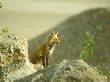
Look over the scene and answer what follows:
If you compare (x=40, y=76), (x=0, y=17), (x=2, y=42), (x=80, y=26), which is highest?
(x=0, y=17)

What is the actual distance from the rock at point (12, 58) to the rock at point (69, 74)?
844 mm

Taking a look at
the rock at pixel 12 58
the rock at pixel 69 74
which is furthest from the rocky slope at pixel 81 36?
the rock at pixel 69 74

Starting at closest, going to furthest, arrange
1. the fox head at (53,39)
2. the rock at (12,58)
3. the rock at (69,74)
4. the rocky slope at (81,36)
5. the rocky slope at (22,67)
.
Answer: the rock at (69,74) < the rocky slope at (22,67) < the rock at (12,58) < the fox head at (53,39) < the rocky slope at (81,36)

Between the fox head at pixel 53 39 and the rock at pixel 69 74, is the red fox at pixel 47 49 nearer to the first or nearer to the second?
the fox head at pixel 53 39

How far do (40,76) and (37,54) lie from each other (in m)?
2.01

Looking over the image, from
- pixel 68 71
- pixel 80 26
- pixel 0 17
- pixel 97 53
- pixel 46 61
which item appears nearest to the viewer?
pixel 68 71

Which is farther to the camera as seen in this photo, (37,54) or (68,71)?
(37,54)

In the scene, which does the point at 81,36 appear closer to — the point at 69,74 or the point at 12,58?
the point at 12,58

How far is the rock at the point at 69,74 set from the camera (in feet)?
23.7

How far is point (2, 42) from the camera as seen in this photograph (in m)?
8.27

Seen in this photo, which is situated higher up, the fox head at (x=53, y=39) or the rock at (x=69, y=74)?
the fox head at (x=53, y=39)

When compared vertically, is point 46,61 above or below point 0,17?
below

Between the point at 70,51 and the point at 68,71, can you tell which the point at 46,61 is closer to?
the point at 68,71

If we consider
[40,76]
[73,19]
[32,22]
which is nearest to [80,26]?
[73,19]
